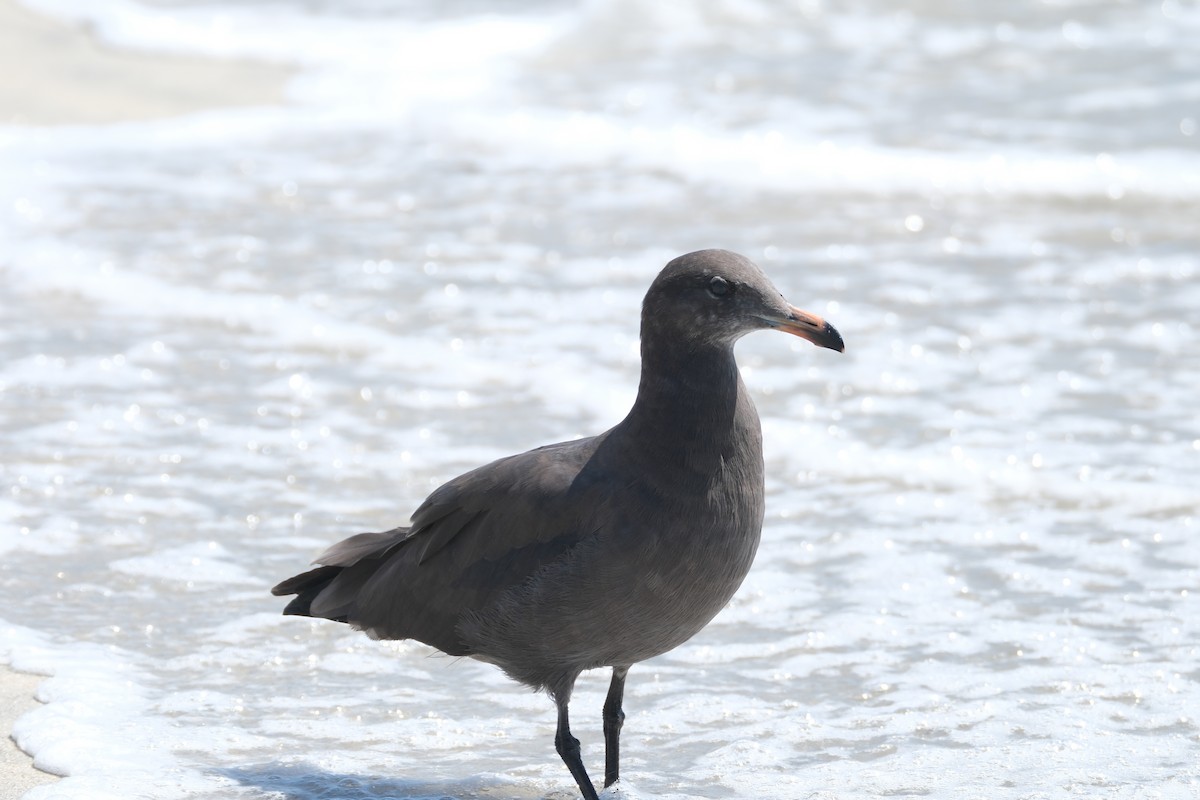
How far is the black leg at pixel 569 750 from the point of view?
3879 millimetres

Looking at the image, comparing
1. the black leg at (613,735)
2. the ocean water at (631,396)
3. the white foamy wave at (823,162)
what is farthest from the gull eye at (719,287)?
the white foamy wave at (823,162)

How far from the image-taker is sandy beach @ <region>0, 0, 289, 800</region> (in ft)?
37.2

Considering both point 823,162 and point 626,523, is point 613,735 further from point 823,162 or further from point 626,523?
point 823,162

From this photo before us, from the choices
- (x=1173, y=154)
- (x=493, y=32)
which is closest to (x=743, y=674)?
(x=1173, y=154)

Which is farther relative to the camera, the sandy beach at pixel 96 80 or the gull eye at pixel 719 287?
the sandy beach at pixel 96 80

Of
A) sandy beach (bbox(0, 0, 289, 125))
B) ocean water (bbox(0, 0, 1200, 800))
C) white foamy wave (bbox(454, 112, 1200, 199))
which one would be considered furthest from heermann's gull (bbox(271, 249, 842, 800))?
sandy beach (bbox(0, 0, 289, 125))

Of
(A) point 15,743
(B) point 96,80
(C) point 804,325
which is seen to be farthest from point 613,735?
(B) point 96,80

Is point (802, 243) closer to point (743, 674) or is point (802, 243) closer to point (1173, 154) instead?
point (1173, 154)

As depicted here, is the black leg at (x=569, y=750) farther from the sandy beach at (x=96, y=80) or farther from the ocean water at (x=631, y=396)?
the sandy beach at (x=96, y=80)

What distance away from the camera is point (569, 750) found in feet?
12.9

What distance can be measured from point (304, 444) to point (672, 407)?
279cm

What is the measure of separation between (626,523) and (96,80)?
9624 mm

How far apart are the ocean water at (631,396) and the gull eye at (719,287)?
126 centimetres

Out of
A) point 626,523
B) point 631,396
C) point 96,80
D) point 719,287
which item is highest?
point 96,80
